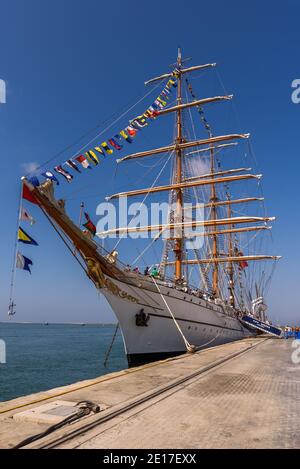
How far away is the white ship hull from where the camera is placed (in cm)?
1599

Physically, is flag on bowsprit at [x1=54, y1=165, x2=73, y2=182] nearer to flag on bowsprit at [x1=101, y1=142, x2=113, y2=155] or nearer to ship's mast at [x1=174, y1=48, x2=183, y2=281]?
flag on bowsprit at [x1=101, y1=142, x2=113, y2=155]

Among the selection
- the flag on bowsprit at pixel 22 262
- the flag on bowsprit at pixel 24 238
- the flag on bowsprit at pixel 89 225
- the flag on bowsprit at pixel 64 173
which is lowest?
the flag on bowsprit at pixel 22 262

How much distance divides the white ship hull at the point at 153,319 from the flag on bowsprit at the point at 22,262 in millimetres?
5823

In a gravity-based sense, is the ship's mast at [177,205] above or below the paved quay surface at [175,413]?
above

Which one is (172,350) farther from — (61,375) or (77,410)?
(77,410)

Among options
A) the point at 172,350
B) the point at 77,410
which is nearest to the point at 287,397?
the point at 77,410

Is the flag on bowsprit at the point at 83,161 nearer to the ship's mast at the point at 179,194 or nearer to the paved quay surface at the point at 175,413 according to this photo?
the paved quay surface at the point at 175,413

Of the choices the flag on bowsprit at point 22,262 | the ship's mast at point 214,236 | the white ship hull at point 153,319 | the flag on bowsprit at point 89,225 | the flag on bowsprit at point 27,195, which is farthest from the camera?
the ship's mast at point 214,236

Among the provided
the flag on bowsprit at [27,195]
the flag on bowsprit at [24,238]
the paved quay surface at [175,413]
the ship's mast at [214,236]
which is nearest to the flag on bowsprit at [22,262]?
the flag on bowsprit at [24,238]

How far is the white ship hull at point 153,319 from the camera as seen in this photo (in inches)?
630

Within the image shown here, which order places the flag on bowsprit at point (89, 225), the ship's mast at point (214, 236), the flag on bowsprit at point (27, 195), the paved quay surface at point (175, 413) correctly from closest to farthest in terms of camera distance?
1. the paved quay surface at point (175, 413)
2. the flag on bowsprit at point (27, 195)
3. the flag on bowsprit at point (89, 225)
4. the ship's mast at point (214, 236)

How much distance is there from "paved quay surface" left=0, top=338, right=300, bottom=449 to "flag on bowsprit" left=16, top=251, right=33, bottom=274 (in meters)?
3.51

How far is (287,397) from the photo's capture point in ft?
24.1
